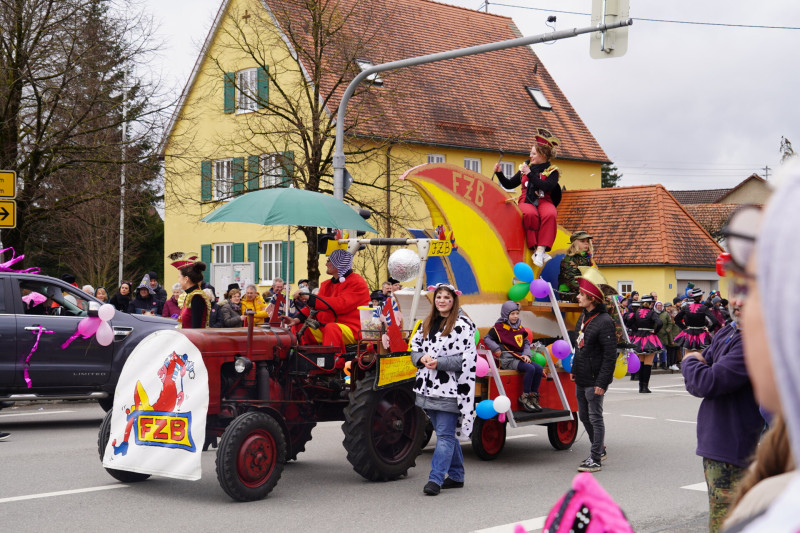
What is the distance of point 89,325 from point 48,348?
3.88ft

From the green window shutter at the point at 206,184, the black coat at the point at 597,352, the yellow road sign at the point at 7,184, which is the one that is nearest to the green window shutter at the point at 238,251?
the green window shutter at the point at 206,184

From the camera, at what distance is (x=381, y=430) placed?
30.3ft

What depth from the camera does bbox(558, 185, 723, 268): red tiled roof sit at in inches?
1463

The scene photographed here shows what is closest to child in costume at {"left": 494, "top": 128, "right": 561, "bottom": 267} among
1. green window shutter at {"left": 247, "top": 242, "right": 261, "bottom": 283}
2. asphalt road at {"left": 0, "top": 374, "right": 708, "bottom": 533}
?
asphalt road at {"left": 0, "top": 374, "right": 708, "bottom": 533}

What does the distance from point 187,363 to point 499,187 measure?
14.0 feet

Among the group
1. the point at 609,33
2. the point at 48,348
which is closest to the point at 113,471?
the point at 48,348

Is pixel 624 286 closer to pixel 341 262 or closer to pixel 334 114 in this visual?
pixel 334 114

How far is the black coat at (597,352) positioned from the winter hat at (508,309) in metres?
0.89

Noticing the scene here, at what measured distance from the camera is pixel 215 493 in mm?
8609

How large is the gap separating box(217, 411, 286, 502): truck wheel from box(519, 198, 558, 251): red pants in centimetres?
411

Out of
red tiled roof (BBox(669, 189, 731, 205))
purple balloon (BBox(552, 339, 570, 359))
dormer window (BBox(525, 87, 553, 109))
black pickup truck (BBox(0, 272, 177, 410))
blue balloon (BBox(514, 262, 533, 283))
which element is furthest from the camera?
red tiled roof (BBox(669, 189, 731, 205))

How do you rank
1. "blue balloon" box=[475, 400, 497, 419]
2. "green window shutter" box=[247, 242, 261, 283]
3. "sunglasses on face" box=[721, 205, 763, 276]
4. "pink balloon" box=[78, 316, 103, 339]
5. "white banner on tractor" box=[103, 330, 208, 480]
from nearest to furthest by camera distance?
"sunglasses on face" box=[721, 205, 763, 276] → "white banner on tractor" box=[103, 330, 208, 480] → "blue balloon" box=[475, 400, 497, 419] → "pink balloon" box=[78, 316, 103, 339] → "green window shutter" box=[247, 242, 261, 283]

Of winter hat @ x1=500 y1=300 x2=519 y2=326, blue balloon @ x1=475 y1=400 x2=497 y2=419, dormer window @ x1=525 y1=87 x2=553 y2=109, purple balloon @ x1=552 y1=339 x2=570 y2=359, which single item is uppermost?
dormer window @ x1=525 y1=87 x2=553 y2=109

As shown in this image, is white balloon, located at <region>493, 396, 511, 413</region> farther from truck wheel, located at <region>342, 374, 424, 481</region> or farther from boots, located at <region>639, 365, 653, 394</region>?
boots, located at <region>639, 365, 653, 394</region>
